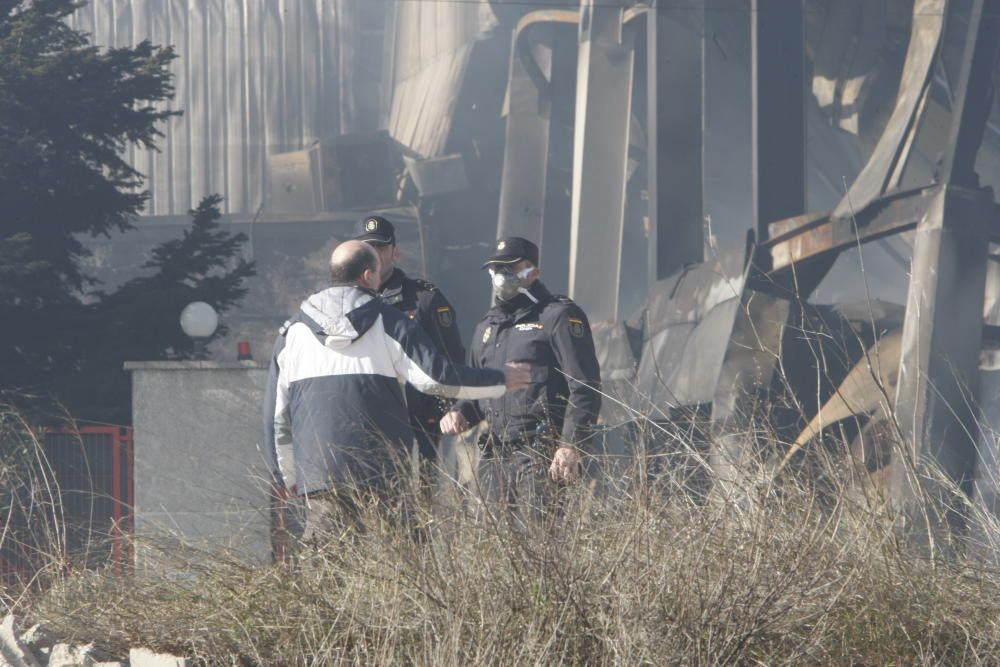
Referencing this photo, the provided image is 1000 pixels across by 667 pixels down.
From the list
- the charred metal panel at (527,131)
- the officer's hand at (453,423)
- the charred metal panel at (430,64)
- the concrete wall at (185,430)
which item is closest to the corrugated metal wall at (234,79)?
the charred metal panel at (430,64)

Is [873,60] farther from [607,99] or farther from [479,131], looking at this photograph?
[479,131]

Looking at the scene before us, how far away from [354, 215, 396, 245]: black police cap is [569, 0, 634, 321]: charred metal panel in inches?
344

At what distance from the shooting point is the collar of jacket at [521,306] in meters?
5.00

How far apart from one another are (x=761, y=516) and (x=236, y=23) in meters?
19.3

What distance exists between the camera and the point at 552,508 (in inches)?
123

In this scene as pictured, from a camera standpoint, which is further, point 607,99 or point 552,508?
point 607,99

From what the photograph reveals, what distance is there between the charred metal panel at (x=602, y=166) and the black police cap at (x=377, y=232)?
8.73m

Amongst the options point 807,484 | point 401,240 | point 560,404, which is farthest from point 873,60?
point 807,484

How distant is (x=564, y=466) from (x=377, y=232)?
161 centimetres

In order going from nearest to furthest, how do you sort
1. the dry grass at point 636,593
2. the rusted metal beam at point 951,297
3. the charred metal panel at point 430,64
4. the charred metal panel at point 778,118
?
1. the dry grass at point 636,593
2. the rusted metal beam at point 951,297
3. the charred metal panel at point 778,118
4. the charred metal panel at point 430,64

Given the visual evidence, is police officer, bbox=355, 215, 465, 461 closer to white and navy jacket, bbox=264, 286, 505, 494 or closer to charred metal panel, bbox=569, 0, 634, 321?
white and navy jacket, bbox=264, 286, 505, 494

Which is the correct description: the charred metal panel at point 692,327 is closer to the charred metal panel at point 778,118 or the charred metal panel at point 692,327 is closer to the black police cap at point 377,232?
the charred metal panel at point 778,118

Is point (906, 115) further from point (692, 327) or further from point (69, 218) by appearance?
point (69, 218)

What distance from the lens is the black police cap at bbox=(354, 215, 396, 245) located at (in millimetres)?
4891
